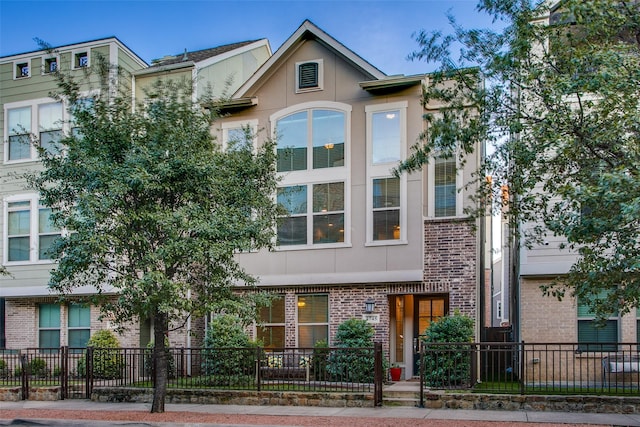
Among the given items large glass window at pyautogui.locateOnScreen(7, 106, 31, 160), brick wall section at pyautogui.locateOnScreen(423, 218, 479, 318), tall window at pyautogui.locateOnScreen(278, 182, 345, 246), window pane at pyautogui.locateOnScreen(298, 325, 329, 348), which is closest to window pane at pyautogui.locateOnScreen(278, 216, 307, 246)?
tall window at pyautogui.locateOnScreen(278, 182, 345, 246)

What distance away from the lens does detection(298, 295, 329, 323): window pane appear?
18828 mm

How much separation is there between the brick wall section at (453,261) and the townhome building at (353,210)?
0.08 ft

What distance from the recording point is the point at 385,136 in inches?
730

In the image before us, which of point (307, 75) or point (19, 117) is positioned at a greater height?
point (307, 75)

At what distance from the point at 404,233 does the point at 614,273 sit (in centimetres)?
774

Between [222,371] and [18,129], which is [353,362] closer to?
[222,371]

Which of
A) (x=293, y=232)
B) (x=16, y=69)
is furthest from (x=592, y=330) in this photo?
(x=16, y=69)

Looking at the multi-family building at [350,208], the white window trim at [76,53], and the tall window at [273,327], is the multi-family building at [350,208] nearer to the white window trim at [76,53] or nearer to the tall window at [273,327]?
the tall window at [273,327]

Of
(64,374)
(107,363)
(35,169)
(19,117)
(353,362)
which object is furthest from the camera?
(19,117)

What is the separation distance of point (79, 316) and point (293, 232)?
7496 millimetres

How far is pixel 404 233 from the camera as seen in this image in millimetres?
17922

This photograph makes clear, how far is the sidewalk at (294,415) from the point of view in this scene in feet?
39.5

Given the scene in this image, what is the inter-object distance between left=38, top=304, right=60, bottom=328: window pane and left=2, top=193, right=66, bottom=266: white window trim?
1.45m

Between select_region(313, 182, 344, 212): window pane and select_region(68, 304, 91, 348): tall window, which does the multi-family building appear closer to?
select_region(313, 182, 344, 212): window pane
